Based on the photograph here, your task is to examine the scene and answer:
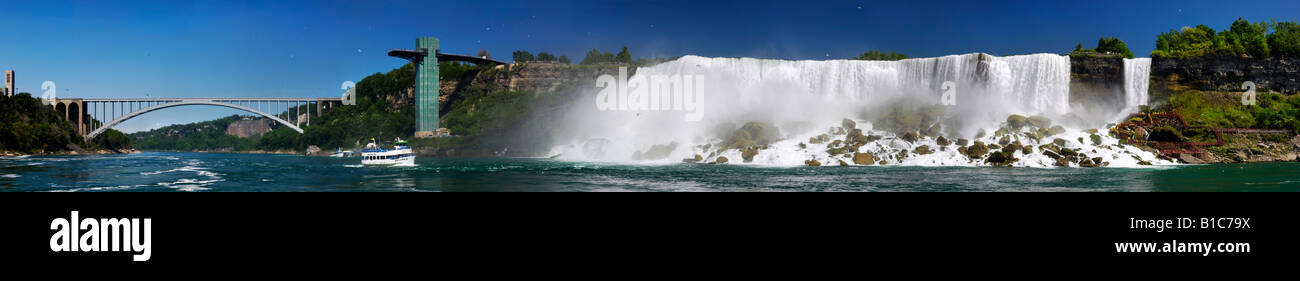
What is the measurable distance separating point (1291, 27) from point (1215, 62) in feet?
26.0

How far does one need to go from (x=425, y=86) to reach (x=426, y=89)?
28 cm

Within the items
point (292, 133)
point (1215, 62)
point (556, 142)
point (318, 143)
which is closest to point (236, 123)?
point (292, 133)

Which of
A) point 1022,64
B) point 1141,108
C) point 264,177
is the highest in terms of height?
point 1022,64

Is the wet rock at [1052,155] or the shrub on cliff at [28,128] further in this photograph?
the shrub on cliff at [28,128]

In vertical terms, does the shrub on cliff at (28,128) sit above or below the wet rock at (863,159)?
above

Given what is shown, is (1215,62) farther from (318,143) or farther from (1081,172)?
(318,143)

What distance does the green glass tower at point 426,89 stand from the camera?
6216cm

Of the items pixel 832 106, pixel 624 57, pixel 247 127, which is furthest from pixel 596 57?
pixel 247 127

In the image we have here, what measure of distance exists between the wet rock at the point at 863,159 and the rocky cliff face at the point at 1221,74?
18.6 meters

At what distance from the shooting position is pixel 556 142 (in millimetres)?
41906

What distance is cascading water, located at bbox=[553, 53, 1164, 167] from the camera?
28.6m

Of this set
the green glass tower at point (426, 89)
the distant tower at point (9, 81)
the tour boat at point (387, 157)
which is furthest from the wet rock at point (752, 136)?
the distant tower at point (9, 81)

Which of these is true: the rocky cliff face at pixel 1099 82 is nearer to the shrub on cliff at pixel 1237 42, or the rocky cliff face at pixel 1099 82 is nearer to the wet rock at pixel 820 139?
the shrub on cliff at pixel 1237 42

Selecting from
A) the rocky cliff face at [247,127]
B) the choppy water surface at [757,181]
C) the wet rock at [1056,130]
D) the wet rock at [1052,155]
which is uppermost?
the rocky cliff face at [247,127]
